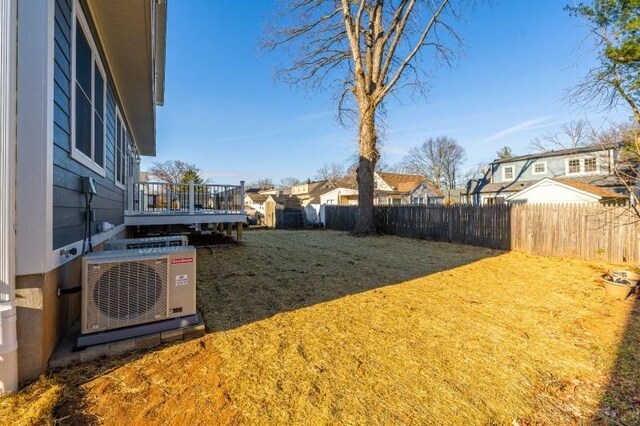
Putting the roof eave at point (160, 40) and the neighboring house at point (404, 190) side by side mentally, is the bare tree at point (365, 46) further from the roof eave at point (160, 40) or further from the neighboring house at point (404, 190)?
the neighboring house at point (404, 190)

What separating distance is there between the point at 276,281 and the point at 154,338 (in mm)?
2619

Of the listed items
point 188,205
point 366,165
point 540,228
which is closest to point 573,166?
point 540,228

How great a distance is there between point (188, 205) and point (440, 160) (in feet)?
123

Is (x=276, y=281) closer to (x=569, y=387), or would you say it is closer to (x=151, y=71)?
(x=569, y=387)

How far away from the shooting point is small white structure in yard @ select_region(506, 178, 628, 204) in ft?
48.3

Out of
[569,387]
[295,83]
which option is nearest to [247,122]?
[295,83]

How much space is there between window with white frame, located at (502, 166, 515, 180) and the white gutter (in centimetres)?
2540

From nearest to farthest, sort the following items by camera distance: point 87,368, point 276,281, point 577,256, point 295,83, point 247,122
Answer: point 87,368 < point 276,281 < point 577,256 < point 295,83 < point 247,122

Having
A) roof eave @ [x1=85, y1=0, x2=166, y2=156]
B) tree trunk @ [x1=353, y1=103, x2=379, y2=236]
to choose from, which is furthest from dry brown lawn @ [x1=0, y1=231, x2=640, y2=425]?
tree trunk @ [x1=353, y1=103, x2=379, y2=236]

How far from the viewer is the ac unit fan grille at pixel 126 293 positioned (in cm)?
228

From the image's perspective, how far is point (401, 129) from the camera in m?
14.4

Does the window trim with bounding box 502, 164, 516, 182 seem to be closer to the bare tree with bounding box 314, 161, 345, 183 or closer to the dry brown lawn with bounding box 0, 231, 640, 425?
the dry brown lawn with bounding box 0, 231, 640, 425

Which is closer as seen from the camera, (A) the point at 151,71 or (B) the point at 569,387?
(B) the point at 569,387

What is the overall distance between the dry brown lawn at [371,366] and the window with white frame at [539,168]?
19177 millimetres
